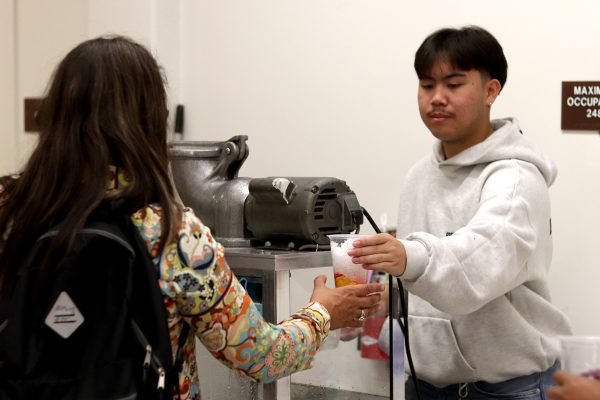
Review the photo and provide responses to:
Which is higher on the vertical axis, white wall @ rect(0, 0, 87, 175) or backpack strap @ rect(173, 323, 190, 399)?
white wall @ rect(0, 0, 87, 175)

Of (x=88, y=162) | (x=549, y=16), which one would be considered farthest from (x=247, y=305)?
(x=549, y=16)

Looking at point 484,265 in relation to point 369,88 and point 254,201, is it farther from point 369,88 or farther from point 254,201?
point 369,88

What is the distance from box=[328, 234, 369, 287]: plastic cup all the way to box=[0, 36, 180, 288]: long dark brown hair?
435 millimetres

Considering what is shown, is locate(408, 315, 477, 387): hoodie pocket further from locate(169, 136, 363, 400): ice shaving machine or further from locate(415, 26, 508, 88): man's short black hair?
locate(415, 26, 508, 88): man's short black hair

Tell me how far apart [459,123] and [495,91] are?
0.16 metres

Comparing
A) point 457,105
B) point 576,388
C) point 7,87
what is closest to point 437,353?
point 457,105

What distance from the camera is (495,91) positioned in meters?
2.19

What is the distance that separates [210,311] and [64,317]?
246 millimetres

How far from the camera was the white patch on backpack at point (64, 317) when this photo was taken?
1312 millimetres

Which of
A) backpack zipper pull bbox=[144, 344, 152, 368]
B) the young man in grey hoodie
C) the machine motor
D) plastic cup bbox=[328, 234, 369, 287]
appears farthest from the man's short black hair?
backpack zipper pull bbox=[144, 344, 152, 368]

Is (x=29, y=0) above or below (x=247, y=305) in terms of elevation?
above

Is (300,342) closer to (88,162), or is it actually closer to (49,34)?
(88,162)

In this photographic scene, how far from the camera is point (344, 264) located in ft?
5.74

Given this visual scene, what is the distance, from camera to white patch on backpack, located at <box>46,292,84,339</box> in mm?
1312
